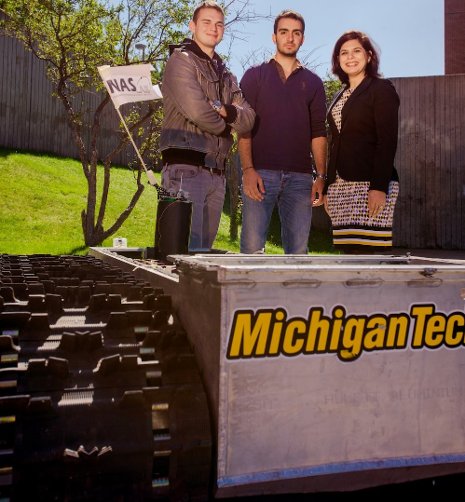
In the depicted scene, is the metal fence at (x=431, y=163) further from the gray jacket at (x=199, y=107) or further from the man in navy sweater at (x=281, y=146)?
the gray jacket at (x=199, y=107)

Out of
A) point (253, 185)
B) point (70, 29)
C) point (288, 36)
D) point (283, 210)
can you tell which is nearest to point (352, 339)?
point (253, 185)

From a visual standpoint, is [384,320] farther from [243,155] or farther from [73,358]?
[243,155]

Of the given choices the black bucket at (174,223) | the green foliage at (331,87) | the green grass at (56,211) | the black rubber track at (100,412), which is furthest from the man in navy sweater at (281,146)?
the green foliage at (331,87)

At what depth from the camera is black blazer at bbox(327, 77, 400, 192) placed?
375 cm

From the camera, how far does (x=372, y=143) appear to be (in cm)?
388

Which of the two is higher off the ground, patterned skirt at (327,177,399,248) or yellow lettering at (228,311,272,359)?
patterned skirt at (327,177,399,248)

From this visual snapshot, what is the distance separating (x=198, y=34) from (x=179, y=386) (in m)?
3.17

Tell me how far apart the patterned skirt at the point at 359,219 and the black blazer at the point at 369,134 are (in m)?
0.08

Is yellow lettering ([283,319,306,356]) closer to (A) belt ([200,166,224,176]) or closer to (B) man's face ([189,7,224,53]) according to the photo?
(A) belt ([200,166,224,176])

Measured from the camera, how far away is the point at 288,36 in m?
4.28

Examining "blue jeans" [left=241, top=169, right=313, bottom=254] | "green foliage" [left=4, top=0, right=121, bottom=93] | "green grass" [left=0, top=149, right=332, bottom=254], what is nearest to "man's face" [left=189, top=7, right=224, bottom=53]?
"blue jeans" [left=241, top=169, right=313, bottom=254]

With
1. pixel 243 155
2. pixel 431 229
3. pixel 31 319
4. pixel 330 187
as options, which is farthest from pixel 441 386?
pixel 431 229

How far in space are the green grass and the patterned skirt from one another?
7860 mm

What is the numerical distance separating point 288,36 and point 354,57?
59cm
